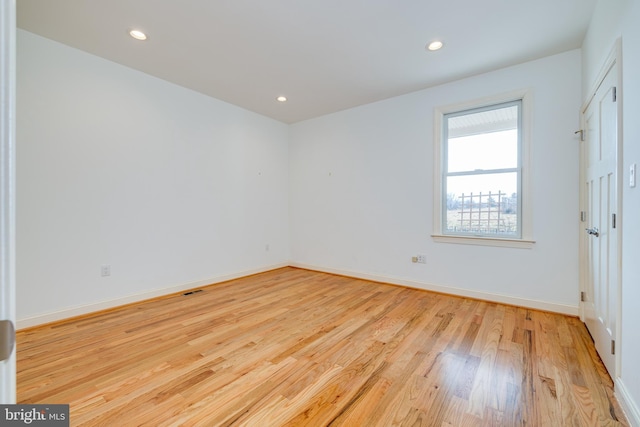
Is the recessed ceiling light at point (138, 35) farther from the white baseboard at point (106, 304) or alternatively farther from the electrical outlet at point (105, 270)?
the white baseboard at point (106, 304)

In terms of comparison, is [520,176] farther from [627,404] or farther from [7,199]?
[7,199]

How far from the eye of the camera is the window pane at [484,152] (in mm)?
3242

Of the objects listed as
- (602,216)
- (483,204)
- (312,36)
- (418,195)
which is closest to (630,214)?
(602,216)

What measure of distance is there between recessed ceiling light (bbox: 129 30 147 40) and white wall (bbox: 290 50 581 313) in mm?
2847

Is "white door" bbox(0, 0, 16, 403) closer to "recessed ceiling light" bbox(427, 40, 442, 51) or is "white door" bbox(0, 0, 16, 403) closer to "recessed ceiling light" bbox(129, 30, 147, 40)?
"recessed ceiling light" bbox(129, 30, 147, 40)

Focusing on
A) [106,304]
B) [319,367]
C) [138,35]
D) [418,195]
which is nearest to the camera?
[319,367]

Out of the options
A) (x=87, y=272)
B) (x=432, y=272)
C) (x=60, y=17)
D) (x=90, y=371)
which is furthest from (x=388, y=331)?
(x=60, y=17)

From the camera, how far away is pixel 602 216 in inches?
81.6

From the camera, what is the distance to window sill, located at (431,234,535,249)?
10.2ft

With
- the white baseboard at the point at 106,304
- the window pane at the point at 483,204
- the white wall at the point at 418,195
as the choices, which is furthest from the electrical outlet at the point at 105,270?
the window pane at the point at 483,204

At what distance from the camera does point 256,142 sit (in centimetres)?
475

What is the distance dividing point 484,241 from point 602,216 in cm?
131

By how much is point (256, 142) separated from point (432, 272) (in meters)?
3.50

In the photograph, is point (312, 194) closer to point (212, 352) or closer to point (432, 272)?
point (432, 272)
